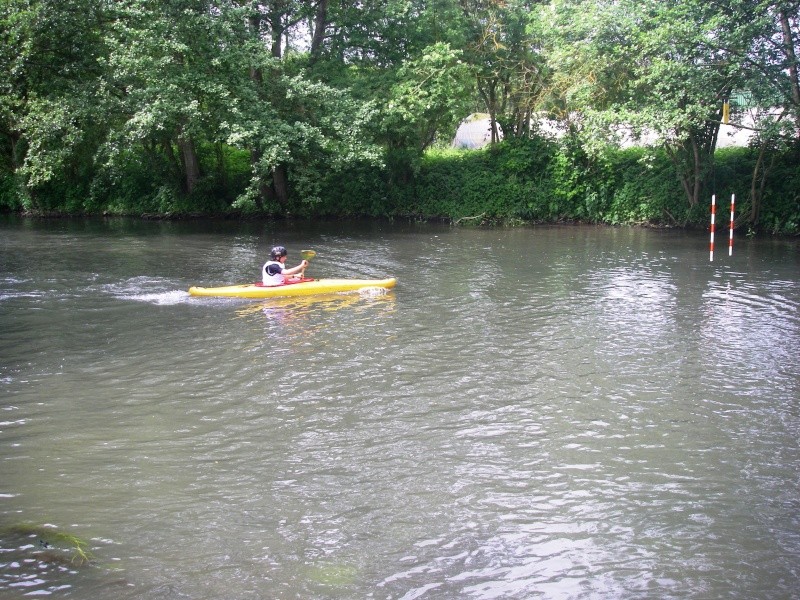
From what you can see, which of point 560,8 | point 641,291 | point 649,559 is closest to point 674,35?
point 560,8

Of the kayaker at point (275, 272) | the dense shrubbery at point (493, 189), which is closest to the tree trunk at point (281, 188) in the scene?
the dense shrubbery at point (493, 189)

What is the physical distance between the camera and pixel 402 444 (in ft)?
21.4

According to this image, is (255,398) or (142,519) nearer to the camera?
(142,519)

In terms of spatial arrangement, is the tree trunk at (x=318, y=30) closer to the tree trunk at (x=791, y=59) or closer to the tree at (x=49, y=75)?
the tree at (x=49, y=75)

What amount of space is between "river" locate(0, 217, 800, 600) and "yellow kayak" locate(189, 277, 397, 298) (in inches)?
9.6

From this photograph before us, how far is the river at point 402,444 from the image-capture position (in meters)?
4.70

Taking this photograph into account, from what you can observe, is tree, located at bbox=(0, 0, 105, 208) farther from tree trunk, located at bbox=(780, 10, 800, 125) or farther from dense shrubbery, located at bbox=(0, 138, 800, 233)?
tree trunk, located at bbox=(780, 10, 800, 125)

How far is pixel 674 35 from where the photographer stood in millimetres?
18125

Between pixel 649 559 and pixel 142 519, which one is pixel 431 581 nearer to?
pixel 649 559

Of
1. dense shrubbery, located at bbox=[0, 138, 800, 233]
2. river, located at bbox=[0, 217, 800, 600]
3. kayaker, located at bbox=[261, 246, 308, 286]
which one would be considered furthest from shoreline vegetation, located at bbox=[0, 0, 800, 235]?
river, located at bbox=[0, 217, 800, 600]

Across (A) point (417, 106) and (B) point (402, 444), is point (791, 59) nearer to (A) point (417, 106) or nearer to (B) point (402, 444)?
(A) point (417, 106)

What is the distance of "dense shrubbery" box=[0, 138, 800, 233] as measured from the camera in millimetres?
21812

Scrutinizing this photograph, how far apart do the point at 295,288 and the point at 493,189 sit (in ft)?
46.7

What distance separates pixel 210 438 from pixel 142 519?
1.40 metres
